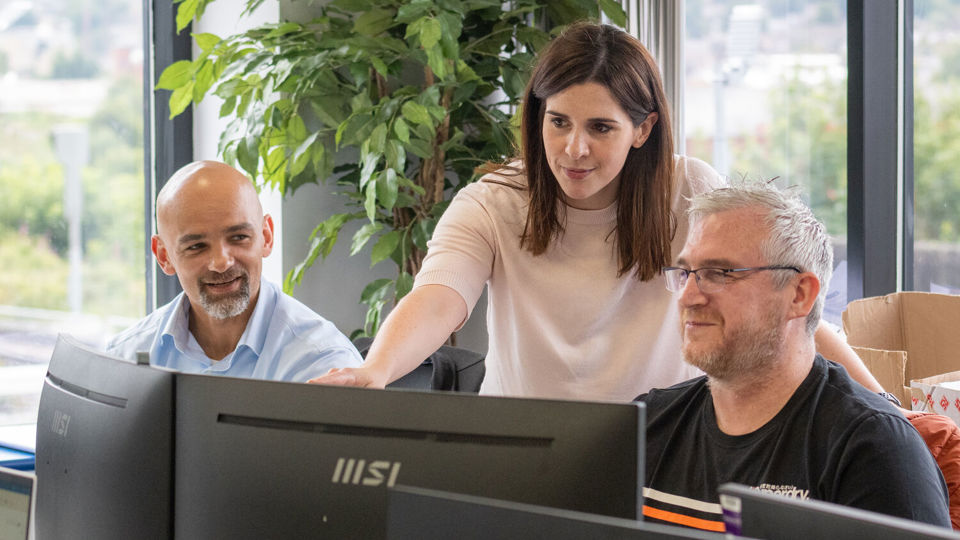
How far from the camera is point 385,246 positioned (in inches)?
121

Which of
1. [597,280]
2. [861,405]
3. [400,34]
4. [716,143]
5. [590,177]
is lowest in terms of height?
[861,405]

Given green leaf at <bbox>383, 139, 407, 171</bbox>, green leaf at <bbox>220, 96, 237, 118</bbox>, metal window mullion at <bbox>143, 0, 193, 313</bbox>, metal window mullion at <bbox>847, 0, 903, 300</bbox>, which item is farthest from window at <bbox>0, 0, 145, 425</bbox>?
metal window mullion at <bbox>847, 0, 903, 300</bbox>

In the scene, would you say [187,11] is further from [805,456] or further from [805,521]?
[805,521]

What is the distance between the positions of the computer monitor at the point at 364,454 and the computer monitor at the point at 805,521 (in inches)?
6.4

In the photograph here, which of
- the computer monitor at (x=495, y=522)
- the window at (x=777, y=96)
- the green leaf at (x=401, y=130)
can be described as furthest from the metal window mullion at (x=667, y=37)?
the computer monitor at (x=495, y=522)

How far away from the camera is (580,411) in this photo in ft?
3.10

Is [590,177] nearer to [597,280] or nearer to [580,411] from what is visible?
[597,280]

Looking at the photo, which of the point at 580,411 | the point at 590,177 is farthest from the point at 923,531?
the point at 590,177

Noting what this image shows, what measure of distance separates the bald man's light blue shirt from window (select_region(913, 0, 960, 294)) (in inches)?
78.2

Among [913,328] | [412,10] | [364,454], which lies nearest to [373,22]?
[412,10]

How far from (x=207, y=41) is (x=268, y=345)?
4.74ft

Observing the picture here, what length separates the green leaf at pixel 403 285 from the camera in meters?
3.05

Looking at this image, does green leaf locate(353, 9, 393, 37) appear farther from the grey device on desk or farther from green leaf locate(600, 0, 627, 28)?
the grey device on desk

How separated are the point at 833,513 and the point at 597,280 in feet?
3.94
